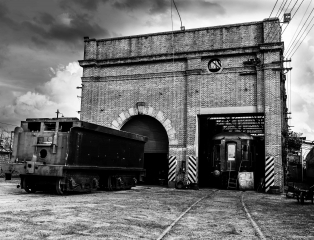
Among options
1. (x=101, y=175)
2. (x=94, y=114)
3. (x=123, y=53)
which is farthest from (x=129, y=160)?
(x=123, y=53)

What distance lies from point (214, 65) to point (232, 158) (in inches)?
209

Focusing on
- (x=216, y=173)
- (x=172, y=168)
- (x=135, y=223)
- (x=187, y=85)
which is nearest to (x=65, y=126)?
(x=135, y=223)

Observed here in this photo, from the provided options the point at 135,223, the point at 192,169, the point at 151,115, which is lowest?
the point at 135,223

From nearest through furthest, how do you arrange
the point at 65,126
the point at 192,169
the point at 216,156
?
the point at 65,126, the point at 192,169, the point at 216,156

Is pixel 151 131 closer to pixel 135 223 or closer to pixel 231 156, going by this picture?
pixel 231 156

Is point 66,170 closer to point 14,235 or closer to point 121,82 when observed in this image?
point 14,235

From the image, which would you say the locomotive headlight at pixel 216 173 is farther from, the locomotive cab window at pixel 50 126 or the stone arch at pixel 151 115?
the locomotive cab window at pixel 50 126

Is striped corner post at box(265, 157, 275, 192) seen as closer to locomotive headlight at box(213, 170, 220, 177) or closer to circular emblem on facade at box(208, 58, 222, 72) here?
locomotive headlight at box(213, 170, 220, 177)

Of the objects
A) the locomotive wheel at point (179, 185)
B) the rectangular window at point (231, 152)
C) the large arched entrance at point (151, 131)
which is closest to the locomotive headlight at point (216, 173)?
the rectangular window at point (231, 152)

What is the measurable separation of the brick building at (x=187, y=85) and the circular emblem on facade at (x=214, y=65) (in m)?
0.06

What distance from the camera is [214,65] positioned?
790 inches

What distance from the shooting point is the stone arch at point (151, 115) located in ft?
66.7

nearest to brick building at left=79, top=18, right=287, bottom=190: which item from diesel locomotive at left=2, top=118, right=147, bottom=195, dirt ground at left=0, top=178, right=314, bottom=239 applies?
diesel locomotive at left=2, top=118, right=147, bottom=195

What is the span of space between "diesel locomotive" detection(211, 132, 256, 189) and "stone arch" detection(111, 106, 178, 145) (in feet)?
8.61
